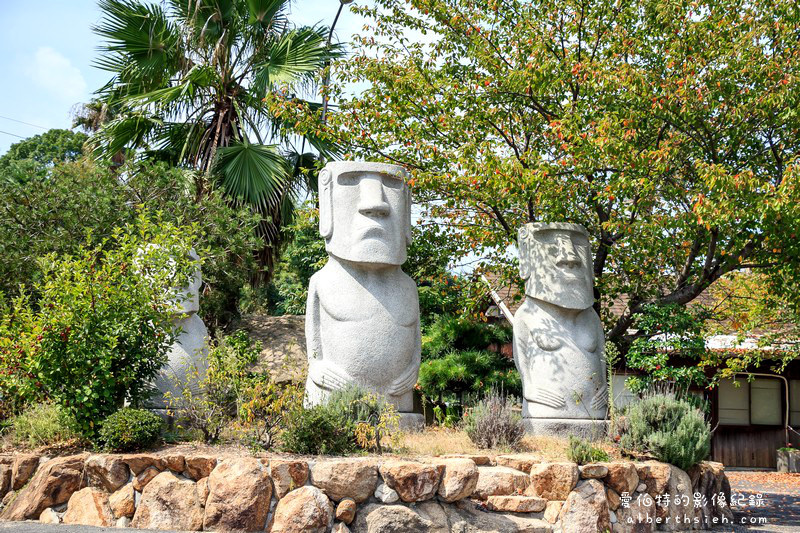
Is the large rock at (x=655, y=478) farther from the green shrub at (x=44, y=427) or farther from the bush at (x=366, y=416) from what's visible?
the green shrub at (x=44, y=427)

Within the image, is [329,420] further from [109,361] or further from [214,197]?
[214,197]

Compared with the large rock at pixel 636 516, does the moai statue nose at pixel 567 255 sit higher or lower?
higher

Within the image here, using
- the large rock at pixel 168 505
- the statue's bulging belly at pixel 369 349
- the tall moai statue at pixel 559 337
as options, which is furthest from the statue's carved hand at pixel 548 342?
the large rock at pixel 168 505

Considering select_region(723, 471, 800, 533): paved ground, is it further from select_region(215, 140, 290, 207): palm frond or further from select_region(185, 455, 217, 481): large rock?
select_region(215, 140, 290, 207): palm frond

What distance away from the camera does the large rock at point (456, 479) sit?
6.49 m

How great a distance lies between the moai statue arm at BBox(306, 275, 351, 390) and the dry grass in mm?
905

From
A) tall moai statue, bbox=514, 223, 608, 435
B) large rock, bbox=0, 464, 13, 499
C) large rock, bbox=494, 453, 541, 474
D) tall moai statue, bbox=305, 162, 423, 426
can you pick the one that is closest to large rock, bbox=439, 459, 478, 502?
large rock, bbox=494, 453, 541, 474

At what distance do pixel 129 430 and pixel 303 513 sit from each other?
1829 millimetres

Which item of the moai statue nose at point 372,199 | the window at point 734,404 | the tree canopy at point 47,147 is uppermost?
the tree canopy at point 47,147

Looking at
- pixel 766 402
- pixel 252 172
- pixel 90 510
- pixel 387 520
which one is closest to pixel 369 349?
pixel 387 520

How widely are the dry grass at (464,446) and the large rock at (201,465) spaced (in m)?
1.65

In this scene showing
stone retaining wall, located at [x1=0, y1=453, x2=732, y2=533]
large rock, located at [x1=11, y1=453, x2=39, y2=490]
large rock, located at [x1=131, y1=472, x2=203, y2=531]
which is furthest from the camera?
large rock, located at [x1=11, y1=453, x2=39, y2=490]

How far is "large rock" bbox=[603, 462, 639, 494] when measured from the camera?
7090 millimetres

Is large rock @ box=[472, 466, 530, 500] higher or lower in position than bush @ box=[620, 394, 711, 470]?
lower
